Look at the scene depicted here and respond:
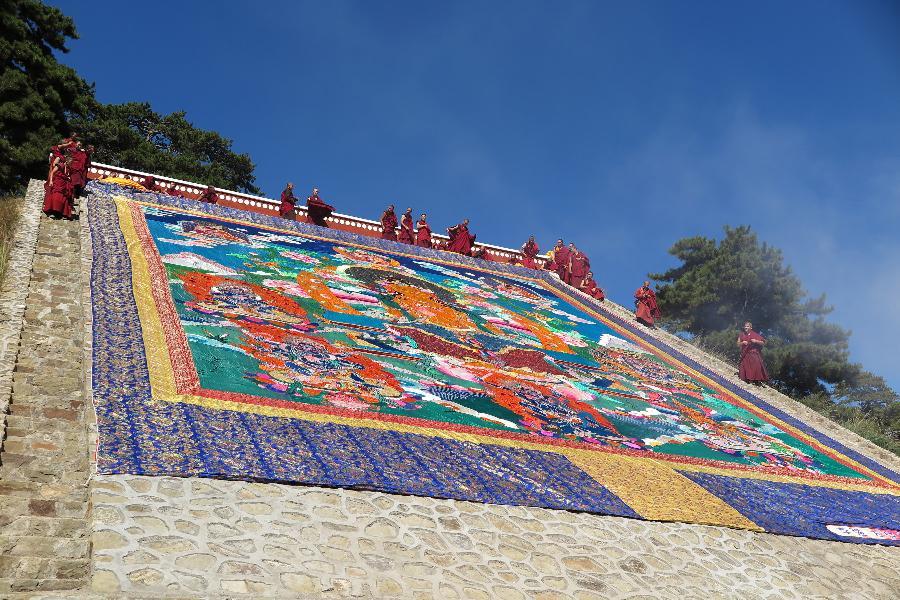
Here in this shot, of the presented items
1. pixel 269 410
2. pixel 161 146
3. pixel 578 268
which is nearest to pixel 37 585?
pixel 269 410

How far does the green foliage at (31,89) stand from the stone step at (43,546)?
66.6 ft

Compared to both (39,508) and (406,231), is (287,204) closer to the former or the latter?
(406,231)

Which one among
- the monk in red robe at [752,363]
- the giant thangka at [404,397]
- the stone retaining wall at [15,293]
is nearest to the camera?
the stone retaining wall at [15,293]

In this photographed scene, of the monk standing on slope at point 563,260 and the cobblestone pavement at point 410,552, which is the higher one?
the monk standing on slope at point 563,260

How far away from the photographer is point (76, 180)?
1485 centimetres

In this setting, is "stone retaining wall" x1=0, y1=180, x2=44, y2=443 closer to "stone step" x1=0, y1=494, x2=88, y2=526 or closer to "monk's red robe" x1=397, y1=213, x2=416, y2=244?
"stone step" x1=0, y1=494, x2=88, y2=526

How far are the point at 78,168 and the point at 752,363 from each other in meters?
13.6

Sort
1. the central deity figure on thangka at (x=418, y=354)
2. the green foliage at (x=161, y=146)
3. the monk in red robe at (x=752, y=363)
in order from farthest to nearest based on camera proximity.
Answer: the green foliage at (x=161, y=146)
the monk in red robe at (x=752, y=363)
the central deity figure on thangka at (x=418, y=354)

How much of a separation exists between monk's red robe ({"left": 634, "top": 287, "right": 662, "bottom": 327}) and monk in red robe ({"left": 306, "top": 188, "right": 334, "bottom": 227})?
7.98m

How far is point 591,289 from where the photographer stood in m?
21.3

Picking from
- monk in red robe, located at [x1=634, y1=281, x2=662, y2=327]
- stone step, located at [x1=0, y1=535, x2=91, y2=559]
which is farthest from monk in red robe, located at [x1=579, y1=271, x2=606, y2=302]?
stone step, located at [x1=0, y1=535, x2=91, y2=559]

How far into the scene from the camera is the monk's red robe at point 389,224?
2105 cm

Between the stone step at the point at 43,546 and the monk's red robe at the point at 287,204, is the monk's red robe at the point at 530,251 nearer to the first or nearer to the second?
the monk's red robe at the point at 287,204

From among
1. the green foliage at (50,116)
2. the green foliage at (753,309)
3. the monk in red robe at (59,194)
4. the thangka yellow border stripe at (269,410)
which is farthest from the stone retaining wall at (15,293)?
the green foliage at (753,309)
